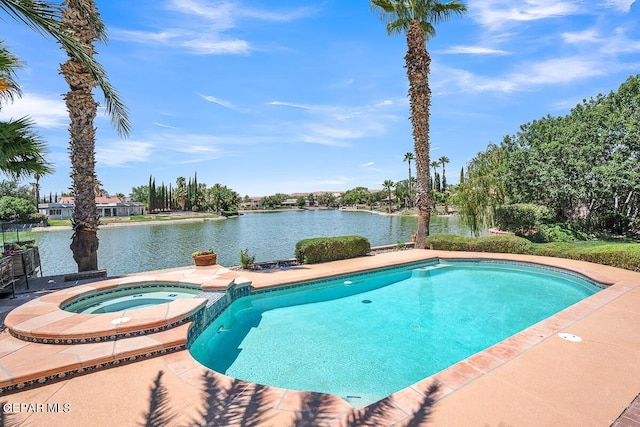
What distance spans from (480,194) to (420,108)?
21.1 ft

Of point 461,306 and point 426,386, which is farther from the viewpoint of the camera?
point 461,306

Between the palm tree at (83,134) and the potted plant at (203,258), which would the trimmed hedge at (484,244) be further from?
the palm tree at (83,134)

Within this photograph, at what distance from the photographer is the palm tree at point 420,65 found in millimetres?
13797

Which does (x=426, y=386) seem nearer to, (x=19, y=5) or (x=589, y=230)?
(x=19, y=5)

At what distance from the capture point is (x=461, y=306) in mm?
7656

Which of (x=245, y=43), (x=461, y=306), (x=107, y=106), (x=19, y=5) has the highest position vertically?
(x=245, y=43)

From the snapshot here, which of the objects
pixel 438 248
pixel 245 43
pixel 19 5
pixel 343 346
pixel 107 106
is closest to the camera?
pixel 19 5

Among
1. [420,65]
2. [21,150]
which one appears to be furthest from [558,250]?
[21,150]

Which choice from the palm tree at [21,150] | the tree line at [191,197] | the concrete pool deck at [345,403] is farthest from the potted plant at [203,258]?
the tree line at [191,197]

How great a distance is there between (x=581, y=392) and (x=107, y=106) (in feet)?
33.7

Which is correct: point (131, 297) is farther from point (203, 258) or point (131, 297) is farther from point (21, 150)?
point (21, 150)

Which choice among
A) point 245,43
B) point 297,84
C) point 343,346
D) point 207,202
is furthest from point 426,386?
point 207,202

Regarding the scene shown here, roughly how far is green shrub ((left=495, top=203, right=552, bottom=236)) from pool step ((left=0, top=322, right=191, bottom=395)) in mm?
18305

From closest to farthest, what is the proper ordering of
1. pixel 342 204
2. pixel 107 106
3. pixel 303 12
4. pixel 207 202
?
pixel 107 106 < pixel 303 12 < pixel 207 202 < pixel 342 204
